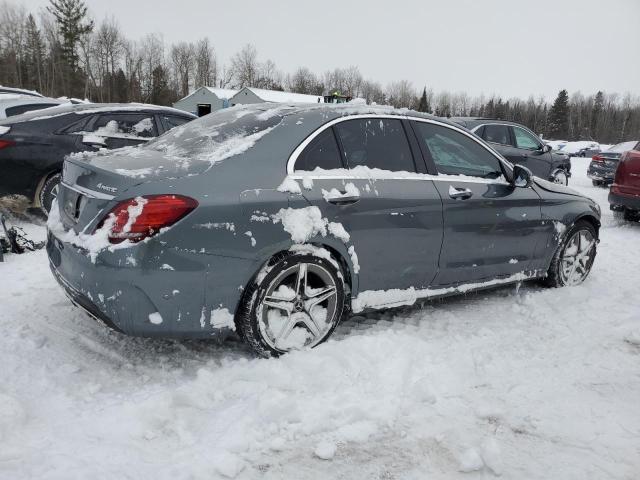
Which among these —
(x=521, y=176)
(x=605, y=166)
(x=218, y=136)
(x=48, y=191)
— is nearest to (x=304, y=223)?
(x=218, y=136)

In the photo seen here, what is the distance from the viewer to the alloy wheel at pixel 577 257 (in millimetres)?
4816

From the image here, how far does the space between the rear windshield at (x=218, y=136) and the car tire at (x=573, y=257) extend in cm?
311

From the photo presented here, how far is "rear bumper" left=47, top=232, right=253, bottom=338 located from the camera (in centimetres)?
255

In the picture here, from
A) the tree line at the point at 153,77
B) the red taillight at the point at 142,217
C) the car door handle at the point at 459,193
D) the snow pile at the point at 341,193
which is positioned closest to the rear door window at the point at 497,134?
the car door handle at the point at 459,193

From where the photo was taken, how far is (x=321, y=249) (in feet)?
10.0

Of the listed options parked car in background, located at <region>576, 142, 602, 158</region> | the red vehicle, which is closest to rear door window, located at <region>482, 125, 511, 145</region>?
the red vehicle

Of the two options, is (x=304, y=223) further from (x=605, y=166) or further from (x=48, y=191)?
(x=605, y=166)

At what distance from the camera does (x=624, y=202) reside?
8.20 m

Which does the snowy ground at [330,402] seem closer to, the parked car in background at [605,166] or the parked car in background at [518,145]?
the parked car in background at [518,145]

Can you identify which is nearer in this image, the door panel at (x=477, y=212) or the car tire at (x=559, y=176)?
the door panel at (x=477, y=212)

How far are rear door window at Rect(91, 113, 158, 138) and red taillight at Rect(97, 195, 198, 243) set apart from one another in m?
4.29

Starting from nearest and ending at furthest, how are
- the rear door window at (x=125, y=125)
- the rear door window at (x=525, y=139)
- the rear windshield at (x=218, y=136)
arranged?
1. the rear windshield at (x=218, y=136)
2. the rear door window at (x=125, y=125)
3. the rear door window at (x=525, y=139)

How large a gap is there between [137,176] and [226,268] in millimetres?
703

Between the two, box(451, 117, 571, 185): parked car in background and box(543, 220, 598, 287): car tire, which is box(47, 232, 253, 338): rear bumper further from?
box(451, 117, 571, 185): parked car in background
